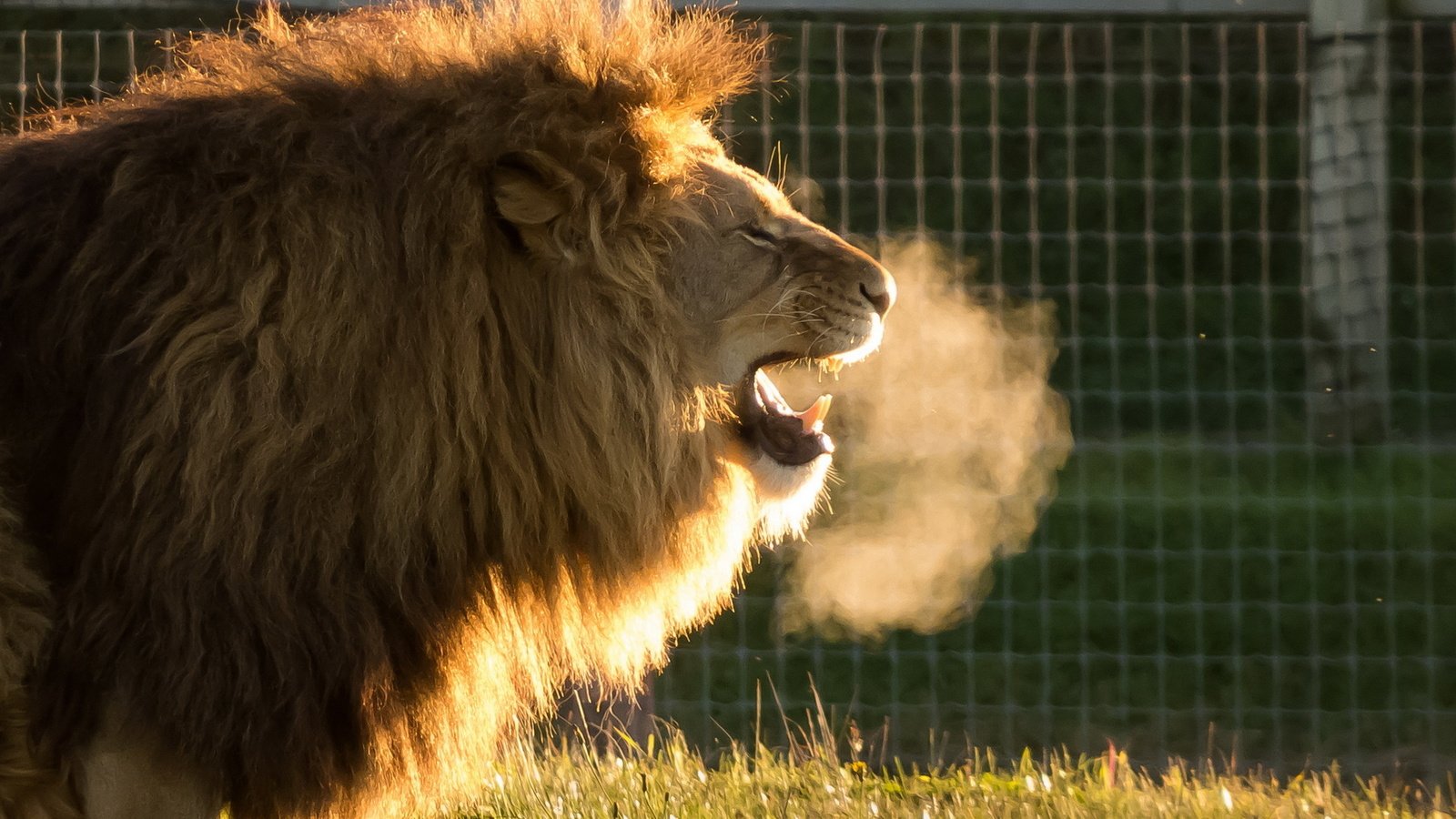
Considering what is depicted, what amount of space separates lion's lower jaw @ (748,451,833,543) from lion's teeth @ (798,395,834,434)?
0.05 meters

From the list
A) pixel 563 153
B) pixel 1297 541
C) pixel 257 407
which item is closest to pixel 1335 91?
pixel 1297 541

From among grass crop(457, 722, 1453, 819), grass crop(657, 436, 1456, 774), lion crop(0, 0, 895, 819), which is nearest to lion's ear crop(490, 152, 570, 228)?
lion crop(0, 0, 895, 819)

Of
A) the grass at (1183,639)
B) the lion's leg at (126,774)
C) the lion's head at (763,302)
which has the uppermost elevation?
the lion's head at (763,302)

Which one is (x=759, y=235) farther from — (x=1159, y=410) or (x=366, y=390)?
(x=1159, y=410)

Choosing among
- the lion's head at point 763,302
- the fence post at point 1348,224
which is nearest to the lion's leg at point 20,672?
the lion's head at point 763,302

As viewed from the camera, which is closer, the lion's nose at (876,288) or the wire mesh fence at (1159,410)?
the lion's nose at (876,288)

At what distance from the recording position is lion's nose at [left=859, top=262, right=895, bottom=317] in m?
2.90

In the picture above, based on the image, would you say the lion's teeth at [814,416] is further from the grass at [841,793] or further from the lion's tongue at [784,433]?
the grass at [841,793]

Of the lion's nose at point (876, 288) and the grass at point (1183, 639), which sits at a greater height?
the lion's nose at point (876, 288)

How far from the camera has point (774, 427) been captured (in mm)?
2914

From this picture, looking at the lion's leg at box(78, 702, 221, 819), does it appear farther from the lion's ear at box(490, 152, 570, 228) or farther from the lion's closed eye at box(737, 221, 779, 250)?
the lion's closed eye at box(737, 221, 779, 250)

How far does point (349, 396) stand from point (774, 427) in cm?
69

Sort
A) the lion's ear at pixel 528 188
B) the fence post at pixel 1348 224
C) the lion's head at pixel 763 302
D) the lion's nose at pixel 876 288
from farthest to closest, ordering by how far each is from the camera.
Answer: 1. the fence post at pixel 1348 224
2. the lion's nose at pixel 876 288
3. the lion's head at pixel 763 302
4. the lion's ear at pixel 528 188

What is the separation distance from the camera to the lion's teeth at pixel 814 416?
296 centimetres
